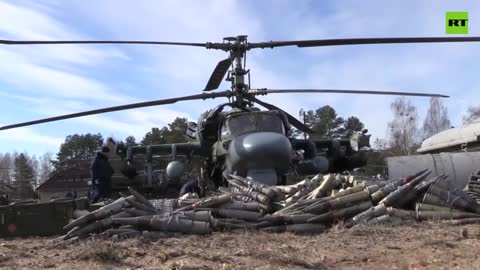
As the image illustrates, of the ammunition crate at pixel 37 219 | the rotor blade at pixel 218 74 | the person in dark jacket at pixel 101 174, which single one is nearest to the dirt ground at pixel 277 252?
the ammunition crate at pixel 37 219

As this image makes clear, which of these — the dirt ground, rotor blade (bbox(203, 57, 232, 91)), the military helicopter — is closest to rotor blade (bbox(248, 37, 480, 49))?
the military helicopter

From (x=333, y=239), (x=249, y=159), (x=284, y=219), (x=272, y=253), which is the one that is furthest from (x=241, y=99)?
(x=272, y=253)

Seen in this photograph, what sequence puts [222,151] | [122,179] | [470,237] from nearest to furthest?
[470,237], [222,151], [122,179]

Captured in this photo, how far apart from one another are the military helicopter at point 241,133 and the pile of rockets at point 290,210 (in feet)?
10.8

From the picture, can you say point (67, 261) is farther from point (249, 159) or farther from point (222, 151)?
point (222, 151)

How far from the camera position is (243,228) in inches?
318

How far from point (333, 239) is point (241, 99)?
9.03 m

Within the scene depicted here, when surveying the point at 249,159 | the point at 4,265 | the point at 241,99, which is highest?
the point at 241,99

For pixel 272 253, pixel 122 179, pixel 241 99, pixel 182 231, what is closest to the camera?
pixel 272 253

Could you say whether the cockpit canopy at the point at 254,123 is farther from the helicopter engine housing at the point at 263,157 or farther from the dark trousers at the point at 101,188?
the dark trousers at the point at 101,188

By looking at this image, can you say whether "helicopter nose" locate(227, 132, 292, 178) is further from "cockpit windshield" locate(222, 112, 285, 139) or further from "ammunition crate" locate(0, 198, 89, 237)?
"ammunition crate" locate(0, 198, 89, 237)

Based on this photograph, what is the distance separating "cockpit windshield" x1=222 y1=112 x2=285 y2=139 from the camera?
14258mm

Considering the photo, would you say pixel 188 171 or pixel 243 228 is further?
pixel 188 171

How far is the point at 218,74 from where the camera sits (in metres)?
15.6
